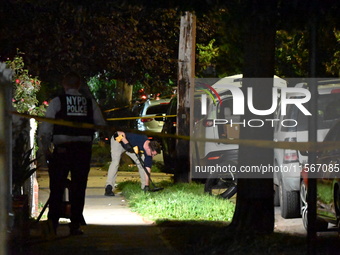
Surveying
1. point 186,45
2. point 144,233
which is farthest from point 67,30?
point 144,233

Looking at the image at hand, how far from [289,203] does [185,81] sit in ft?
17.2

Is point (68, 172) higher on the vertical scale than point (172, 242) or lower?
higher

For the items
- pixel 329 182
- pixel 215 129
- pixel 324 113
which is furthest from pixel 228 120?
pixel 329 182

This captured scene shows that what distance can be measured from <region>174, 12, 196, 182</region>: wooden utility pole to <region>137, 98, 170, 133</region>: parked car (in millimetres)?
6192

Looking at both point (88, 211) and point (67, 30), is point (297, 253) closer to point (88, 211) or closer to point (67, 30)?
point (88, 211)

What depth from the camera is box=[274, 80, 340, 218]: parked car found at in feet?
38.8

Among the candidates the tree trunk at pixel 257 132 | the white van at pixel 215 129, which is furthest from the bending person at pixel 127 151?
the tree trunk at pixel 257 132

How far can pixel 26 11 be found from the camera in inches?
664

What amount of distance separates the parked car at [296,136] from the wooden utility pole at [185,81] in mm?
4470

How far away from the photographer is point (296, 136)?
39.3 feet

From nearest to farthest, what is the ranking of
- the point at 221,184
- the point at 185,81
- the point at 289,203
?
the point at 289,203, the point at 221,184, the point at 185,81

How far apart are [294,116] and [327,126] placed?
488 millimetres

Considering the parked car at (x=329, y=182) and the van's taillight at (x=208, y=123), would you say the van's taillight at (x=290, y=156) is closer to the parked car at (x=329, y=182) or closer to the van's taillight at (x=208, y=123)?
the parked car at (x=329, y=182)

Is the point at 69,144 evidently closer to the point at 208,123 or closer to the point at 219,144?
A: the point at 219,144
